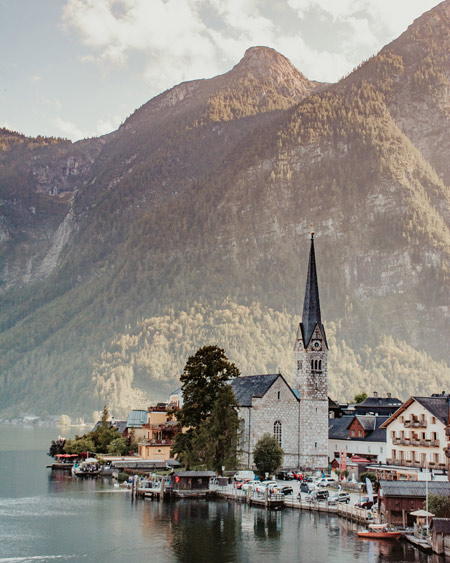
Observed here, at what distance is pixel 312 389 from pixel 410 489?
3740cm

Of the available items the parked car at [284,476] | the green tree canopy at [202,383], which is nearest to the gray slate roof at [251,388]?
the green tree canopy at [202,383]

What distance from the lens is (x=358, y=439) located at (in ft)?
327

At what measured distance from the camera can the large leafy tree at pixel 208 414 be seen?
9000 centimetres

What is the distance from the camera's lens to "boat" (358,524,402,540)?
61125 millimetres

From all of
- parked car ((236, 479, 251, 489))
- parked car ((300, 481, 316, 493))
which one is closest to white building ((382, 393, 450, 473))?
parked car ((300, 481, 316, 493))

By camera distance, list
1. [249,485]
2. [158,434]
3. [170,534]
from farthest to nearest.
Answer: [158,434] → [249,485] → [170,534]

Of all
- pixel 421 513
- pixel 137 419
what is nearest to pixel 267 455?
pixel 421 513

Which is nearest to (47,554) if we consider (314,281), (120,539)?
(120,539)

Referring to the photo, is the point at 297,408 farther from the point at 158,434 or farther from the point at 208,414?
the point at 158,434

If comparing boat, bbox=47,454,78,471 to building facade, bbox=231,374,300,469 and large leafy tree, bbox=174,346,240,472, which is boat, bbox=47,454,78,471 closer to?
large leafy tree, bbox=174,346,240,472

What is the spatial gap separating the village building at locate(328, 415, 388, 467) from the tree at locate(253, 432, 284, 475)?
9041mm

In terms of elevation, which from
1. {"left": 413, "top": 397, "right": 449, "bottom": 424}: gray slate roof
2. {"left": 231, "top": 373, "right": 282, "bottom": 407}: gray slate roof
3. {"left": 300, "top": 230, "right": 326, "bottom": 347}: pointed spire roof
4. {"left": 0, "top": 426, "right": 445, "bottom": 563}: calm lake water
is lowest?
{"left": 0, "top": 426, "right": 445, "bottom": 563}: calm lake water

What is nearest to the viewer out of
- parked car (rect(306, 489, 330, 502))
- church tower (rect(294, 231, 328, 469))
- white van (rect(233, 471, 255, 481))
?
parked car (rect(306, 489, 330, 502))

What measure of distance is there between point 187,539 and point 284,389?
131 feet
